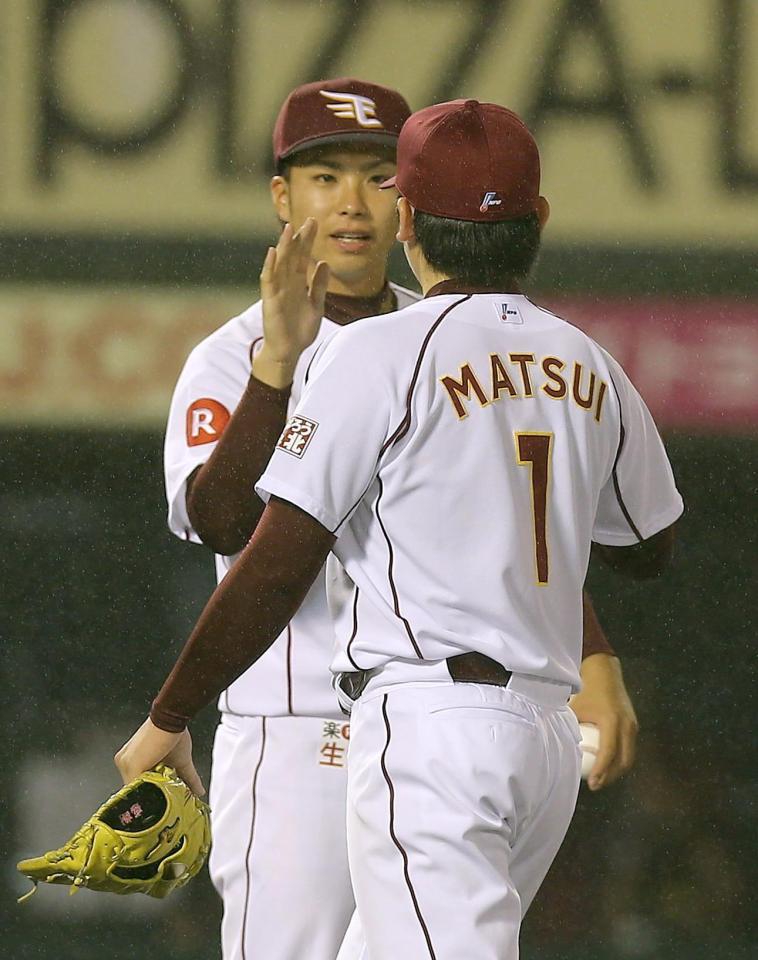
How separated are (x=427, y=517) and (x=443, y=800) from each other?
0.27 m

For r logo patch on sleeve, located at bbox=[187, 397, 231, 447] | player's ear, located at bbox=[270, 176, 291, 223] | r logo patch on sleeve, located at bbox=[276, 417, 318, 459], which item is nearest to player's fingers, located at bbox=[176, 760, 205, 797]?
r logo patch on sleeve, located at bbox=[276, 417, 318, 459]

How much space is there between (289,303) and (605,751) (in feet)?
2.24

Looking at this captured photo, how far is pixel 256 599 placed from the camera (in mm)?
1609

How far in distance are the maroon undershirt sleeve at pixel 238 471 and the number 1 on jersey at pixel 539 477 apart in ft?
1.20

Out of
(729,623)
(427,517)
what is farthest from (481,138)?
(729,623)

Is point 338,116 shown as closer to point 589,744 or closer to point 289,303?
point 289,303

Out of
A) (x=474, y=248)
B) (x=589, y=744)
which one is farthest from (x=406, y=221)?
(x=589, y=744)

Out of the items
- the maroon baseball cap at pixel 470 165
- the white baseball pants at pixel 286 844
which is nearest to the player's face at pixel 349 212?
the maroon baseball cap at pixel 470 165

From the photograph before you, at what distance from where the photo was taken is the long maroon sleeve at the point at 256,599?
62.6 inches

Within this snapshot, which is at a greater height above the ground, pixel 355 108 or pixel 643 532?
pixel 355 108

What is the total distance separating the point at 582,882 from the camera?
12.6 feet

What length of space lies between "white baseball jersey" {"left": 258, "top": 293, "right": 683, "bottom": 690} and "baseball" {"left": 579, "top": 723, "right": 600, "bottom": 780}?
0.43 metres

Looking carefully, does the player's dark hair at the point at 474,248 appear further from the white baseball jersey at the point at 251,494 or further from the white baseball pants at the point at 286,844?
the white baseball pants at the point at 286,844

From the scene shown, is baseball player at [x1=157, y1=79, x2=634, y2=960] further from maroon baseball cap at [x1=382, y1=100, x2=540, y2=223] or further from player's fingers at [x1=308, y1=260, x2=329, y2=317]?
maroon baseball cap at [x1=382, y1=100, x2=540, y2=223]
